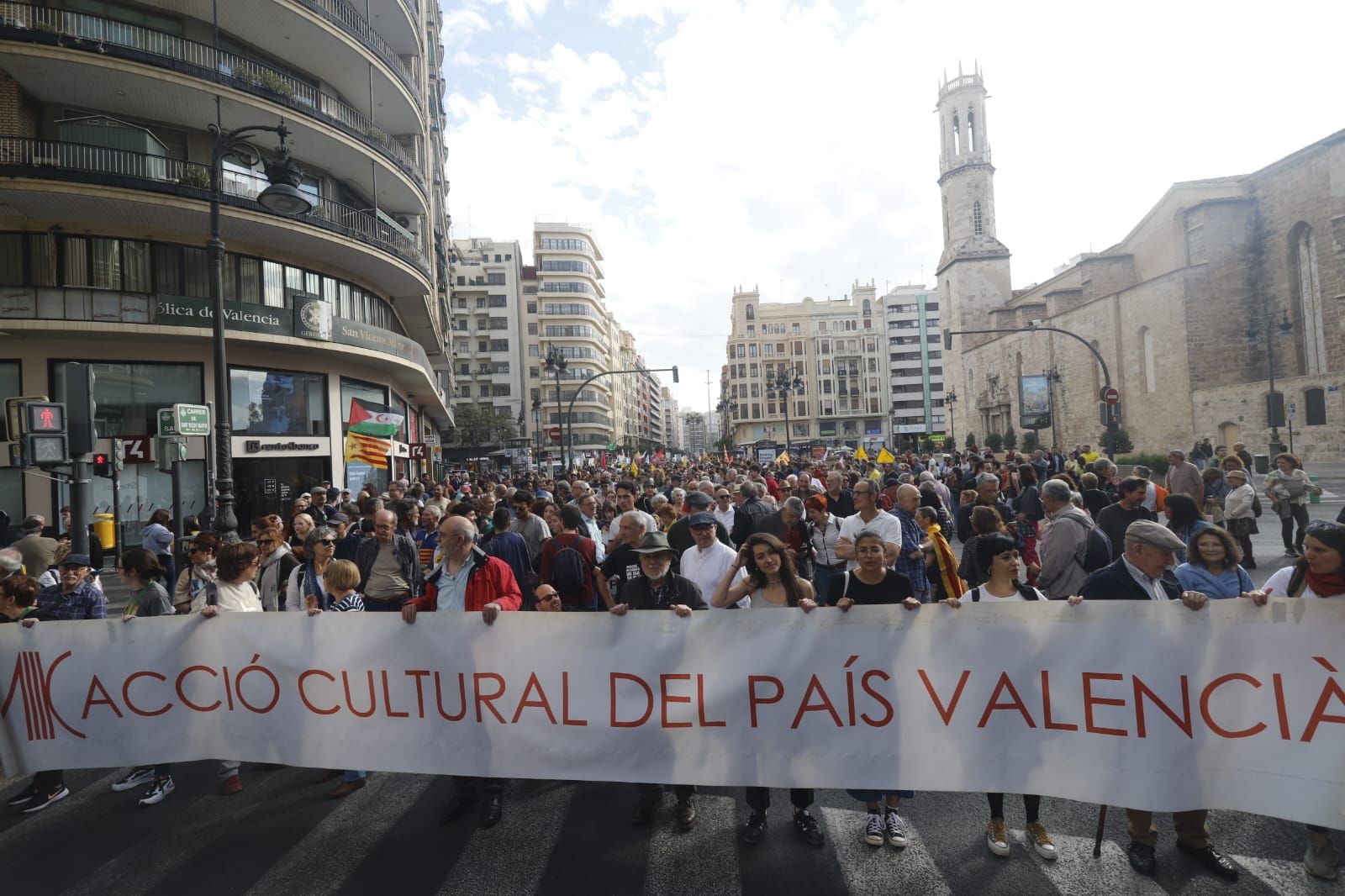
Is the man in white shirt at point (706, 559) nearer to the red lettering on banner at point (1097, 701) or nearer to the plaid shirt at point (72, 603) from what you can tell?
the red lettering on banner at point (1097, 701)

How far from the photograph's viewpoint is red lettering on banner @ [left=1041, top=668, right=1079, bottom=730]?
3.36m

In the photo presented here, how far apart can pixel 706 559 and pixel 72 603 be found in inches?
171

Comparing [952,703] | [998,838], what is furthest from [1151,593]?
[998,838]

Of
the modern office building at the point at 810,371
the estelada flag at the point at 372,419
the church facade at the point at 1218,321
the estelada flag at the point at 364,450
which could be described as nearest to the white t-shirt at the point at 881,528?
the estelada flag at the point at 364,450

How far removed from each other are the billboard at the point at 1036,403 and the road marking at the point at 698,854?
53683 millimetres

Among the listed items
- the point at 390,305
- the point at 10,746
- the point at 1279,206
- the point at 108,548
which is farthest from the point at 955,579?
the point at 1279,206

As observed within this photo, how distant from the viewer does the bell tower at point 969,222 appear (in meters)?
65.1

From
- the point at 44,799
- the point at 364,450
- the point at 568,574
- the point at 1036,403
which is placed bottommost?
the point at 44,799

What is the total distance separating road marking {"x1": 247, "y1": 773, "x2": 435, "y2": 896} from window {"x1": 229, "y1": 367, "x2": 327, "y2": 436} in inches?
700

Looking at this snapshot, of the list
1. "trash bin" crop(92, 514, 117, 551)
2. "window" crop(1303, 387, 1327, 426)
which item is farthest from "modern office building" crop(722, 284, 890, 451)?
"trash bin" crop(92, 514, 117, 551)

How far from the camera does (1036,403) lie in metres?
51.7

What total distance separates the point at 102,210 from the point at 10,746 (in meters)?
16.6

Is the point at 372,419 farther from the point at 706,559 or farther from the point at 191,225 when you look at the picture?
the point at 706,559

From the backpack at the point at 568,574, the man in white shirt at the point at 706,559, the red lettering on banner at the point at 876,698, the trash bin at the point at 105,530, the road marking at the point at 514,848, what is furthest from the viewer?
the trash bin at the point at 105,530
